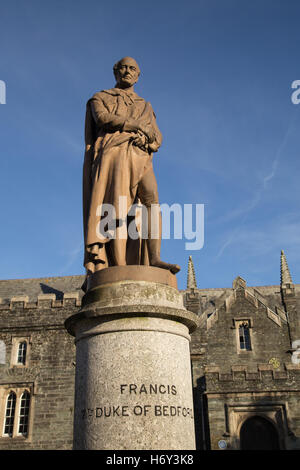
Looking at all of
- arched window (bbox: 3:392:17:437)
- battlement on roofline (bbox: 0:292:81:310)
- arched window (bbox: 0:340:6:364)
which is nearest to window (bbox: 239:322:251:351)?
battlement on roofline (bbox: 0:292:81:310)

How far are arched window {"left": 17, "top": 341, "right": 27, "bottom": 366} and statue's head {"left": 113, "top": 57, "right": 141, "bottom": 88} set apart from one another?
60.4 feet

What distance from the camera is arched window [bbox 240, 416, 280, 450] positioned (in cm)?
1953

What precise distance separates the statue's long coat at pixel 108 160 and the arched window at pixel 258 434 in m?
17.1

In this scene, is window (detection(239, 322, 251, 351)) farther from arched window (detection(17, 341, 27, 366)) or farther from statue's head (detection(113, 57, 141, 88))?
statue's head (detection(113, 57, 141, 88))

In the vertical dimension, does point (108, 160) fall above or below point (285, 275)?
below

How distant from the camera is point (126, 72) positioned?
18.9 feet

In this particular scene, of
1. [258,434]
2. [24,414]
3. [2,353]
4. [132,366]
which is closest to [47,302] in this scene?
[2,353]

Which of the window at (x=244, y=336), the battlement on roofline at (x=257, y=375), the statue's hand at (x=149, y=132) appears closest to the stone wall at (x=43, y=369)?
the battlement on roofline at (x=257, y=375)

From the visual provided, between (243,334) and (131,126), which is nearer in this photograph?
(131,126)

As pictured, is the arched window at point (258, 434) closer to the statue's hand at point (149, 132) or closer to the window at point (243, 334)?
the window at point (243, 334)

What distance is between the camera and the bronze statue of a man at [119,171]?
16.5 ft

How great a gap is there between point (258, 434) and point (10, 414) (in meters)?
11.1

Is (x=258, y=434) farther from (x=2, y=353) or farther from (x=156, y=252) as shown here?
(x=156, y=252)
